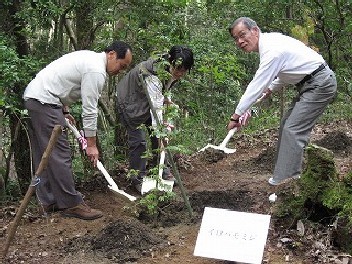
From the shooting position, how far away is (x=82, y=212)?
4.71 meters

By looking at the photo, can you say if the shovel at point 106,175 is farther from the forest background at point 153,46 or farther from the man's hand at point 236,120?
the man's hand at point 236,120

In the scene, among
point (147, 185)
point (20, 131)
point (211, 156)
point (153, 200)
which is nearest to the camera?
point (153, 200)

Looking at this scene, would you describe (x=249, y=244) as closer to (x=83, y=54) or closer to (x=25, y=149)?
(x=83, y=54)

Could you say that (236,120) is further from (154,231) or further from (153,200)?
(154,231)

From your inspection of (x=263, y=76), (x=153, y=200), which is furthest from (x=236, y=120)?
(x=153, y=200)

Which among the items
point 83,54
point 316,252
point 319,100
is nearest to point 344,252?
point 316,252

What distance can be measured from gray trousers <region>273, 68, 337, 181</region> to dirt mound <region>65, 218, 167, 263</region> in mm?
1534

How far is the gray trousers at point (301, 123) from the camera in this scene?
15.5ft

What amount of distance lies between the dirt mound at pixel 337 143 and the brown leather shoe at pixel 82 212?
3.78 m

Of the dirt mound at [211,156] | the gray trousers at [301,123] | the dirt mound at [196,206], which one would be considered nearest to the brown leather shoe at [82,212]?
the dirt mound at [196,206]

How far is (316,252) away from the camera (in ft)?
11.4

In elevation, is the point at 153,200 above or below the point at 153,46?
below

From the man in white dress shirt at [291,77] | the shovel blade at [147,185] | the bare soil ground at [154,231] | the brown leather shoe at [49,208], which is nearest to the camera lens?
the bare soil ground at [154,231]

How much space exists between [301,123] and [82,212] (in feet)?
7.60
